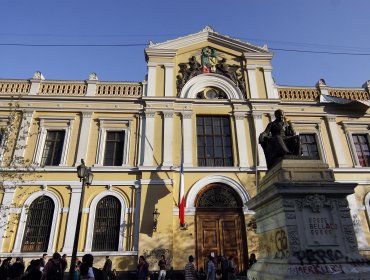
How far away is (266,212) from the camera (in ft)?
20.9

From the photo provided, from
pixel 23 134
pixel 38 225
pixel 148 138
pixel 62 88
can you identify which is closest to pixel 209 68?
pixel 148 138

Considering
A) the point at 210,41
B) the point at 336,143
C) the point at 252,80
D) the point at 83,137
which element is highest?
the point at 210,41

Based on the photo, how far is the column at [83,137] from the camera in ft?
49.5

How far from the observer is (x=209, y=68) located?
1811 cm

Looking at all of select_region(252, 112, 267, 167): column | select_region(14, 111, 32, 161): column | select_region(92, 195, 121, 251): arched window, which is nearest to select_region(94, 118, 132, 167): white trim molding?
select_region(92, 195, 121, 251): arched window

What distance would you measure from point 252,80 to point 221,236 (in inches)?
380

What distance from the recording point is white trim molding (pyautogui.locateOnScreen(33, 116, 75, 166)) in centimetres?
1508

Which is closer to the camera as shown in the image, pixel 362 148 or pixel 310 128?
pixel 362 148

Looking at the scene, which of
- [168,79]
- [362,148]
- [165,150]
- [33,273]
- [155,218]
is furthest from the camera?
[168,79]

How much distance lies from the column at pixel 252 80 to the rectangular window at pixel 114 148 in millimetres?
8166

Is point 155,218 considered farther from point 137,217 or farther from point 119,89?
point 119,89

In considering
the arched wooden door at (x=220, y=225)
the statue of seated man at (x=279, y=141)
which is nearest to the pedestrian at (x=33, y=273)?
the statue of seated man at (x=279, y=141)

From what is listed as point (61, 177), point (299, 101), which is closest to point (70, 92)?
point (61, 177)

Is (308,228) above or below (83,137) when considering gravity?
below
